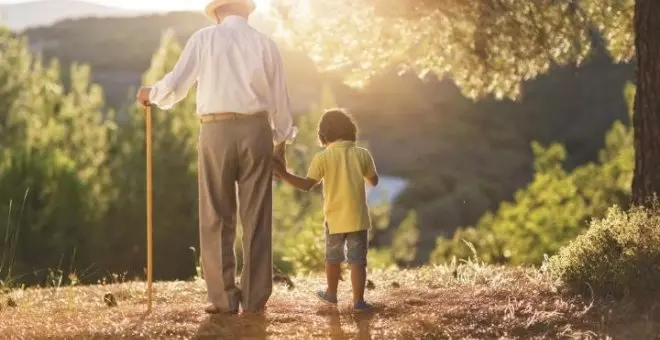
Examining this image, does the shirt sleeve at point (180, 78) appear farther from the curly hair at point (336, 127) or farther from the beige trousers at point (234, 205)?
the curly hair at point (336, 127)

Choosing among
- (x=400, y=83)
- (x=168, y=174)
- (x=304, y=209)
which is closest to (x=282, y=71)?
(x=168, y=174)

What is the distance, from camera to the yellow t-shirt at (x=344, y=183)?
635cm

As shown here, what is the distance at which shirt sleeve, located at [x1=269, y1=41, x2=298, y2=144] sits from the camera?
606 centimetres

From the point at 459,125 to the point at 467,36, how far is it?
9204cm

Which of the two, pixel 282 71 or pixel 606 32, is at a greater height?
pixel 606 32

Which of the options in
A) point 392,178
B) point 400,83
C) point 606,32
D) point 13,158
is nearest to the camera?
point 606,32

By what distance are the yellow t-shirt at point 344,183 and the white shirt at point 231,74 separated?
0.46 metres

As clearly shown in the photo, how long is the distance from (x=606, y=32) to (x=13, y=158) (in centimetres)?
1962

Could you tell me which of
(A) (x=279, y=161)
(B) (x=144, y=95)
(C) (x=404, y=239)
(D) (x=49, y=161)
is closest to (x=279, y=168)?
(A) (x=279, y=161)

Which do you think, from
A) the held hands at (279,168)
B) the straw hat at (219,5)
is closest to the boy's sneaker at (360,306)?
the held hands at (279,168)

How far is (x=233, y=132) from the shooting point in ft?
19.5

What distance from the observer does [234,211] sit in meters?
6.15

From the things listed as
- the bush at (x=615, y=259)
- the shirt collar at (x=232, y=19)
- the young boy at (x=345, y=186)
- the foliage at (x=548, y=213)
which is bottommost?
the foliage at (x=548, y=213)

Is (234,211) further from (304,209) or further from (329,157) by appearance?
(304,209)
